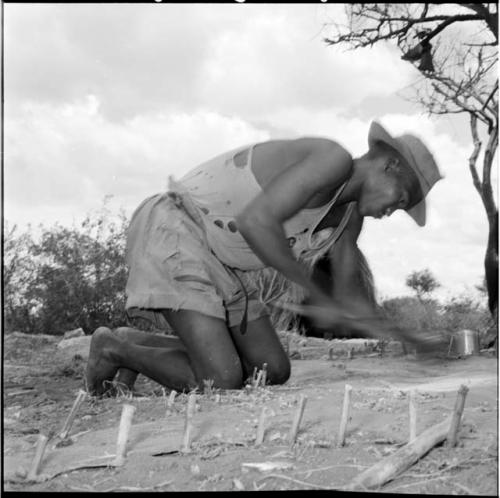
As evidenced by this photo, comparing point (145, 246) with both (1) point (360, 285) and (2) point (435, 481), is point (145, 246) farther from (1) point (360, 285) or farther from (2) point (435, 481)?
(2) point (435, 481)

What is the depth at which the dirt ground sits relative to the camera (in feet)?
5.49

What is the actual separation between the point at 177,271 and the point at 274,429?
2.03ft

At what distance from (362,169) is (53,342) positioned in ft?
3.01

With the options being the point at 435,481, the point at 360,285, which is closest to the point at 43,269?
the point at 360,285

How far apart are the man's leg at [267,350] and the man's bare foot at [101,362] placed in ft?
1.26

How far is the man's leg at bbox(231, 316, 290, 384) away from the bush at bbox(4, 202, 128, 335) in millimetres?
479

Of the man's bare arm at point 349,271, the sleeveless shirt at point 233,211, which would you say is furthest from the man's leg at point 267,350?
the man's bare arm at point 349,271

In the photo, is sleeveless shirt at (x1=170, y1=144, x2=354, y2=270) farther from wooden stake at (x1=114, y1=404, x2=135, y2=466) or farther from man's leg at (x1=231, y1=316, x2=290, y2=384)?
wooden stake at (x1=114, y1=404, x2=135, y2=466)

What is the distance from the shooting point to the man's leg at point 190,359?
2.30 m

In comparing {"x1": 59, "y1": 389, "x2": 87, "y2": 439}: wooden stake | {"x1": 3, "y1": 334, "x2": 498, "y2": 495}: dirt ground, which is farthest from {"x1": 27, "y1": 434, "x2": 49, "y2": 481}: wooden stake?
{"x1": 59, "y1": 389, "x2": 87, "y2": 439}: wooden stake

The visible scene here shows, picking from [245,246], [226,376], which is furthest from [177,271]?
[226,376]

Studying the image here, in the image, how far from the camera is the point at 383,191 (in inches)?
78.7

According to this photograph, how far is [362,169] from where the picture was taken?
2.00 meters

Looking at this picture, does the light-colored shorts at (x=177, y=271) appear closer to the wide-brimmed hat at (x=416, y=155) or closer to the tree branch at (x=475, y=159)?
the wide-brimmed hat at (x=416, y=155)
